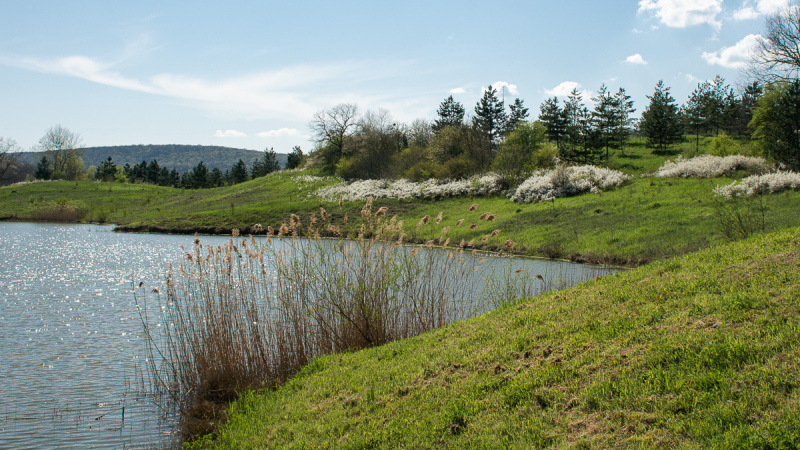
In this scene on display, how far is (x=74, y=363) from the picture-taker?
9.84 meters

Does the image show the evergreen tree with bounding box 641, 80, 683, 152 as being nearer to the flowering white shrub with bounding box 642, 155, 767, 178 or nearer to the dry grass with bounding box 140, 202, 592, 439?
the flowering white shrub with bounding box 642, 155, 767, 178

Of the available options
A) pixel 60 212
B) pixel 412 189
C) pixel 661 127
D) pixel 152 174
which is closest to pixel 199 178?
pixel 152 174

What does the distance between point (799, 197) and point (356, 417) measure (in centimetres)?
2555

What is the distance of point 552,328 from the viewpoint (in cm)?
639

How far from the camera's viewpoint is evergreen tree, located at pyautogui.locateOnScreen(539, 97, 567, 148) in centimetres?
7006

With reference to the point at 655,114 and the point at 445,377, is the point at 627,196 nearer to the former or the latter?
the point at 445,377

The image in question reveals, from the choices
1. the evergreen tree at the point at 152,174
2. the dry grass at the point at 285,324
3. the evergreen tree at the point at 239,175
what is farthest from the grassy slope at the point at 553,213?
the evergreen tree at the point at 152,174

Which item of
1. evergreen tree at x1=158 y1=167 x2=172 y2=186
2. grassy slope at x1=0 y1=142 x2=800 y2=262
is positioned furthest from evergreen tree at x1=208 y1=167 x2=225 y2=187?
grassy slope at x1=0 y1=142 x2=800 y2=262

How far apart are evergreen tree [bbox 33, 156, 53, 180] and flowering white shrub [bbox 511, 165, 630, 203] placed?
98209 mm

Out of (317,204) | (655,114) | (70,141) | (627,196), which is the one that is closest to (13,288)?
(627,196)

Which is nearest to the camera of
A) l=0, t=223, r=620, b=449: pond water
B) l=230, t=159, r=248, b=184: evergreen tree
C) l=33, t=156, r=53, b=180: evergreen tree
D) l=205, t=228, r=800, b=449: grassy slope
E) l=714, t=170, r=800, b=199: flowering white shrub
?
l=205, t=228, r=800, b=449: grassy slope

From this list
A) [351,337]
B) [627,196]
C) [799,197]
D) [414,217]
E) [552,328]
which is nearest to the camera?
[552,328]

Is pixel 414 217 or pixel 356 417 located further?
pixel 414 217

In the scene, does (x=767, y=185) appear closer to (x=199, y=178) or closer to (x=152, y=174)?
(x=199, y=178)
